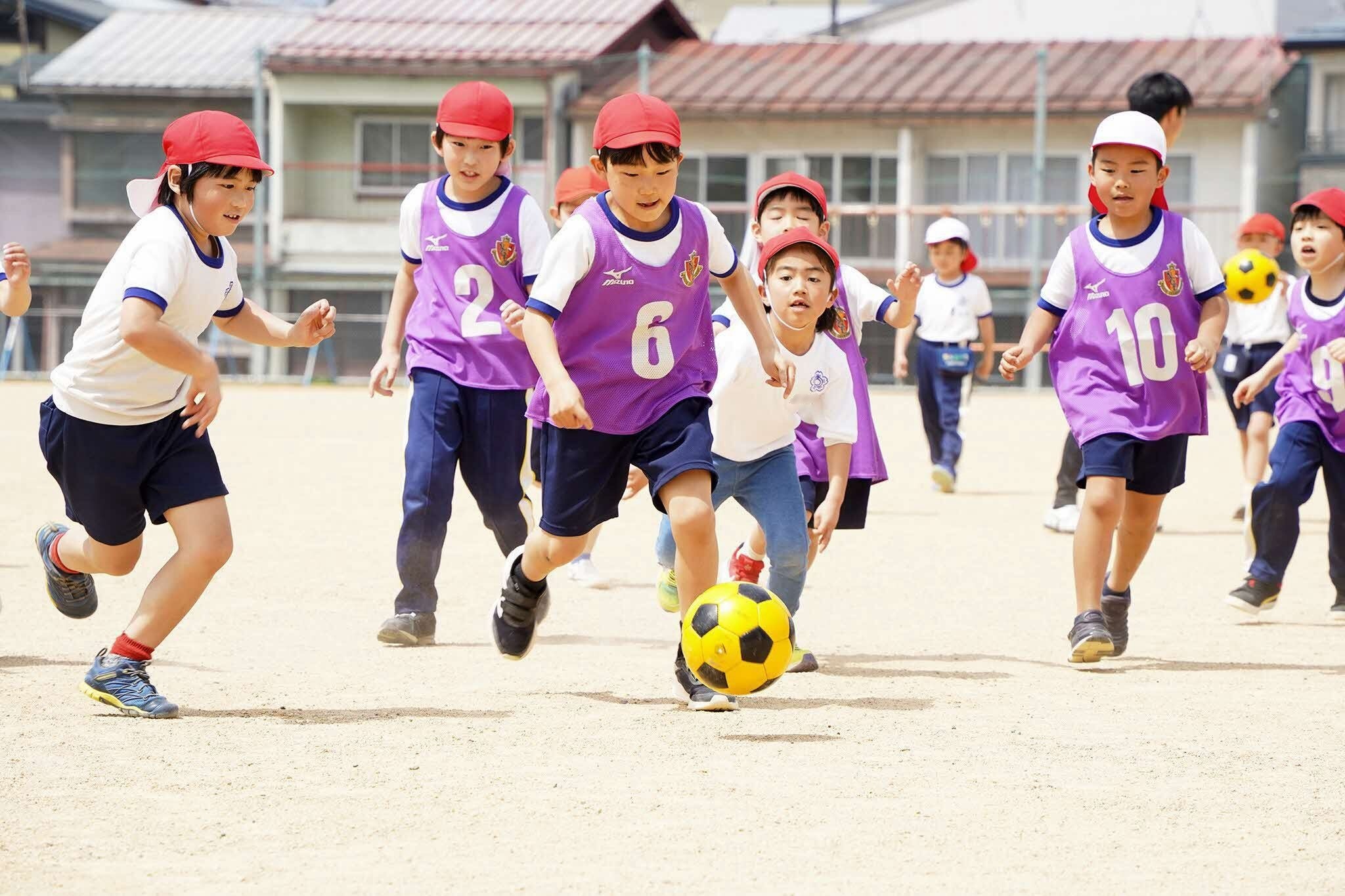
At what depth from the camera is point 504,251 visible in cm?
680

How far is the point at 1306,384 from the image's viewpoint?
307 inches

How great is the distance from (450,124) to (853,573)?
11.2 feet

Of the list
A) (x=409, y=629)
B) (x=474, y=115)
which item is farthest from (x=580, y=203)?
(x=409, y=629)

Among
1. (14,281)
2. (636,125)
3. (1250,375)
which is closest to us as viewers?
(636,125)

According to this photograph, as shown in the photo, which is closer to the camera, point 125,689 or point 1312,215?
point 125,689

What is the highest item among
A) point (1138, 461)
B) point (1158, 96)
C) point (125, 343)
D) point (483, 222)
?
point (1158, 96)

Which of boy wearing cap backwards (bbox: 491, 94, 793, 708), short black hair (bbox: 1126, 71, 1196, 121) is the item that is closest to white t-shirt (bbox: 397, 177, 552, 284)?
boy wearing cap backwards (bbox: 491, 94, 793, 708)

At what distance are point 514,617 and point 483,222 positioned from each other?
1.70 metres

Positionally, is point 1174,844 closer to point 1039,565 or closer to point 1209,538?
point 1039,565

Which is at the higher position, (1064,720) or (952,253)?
(952,253)

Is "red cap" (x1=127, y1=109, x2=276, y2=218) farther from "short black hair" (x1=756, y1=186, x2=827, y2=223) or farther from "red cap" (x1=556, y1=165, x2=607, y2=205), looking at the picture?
"red cap" (x1=556, y1=165, x2=607, y2=205)

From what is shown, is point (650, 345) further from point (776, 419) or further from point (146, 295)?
point (146, 295)

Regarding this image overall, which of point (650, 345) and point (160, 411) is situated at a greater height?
point (650, 345)

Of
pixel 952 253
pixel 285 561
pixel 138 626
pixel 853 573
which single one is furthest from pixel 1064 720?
pixel 952 253
